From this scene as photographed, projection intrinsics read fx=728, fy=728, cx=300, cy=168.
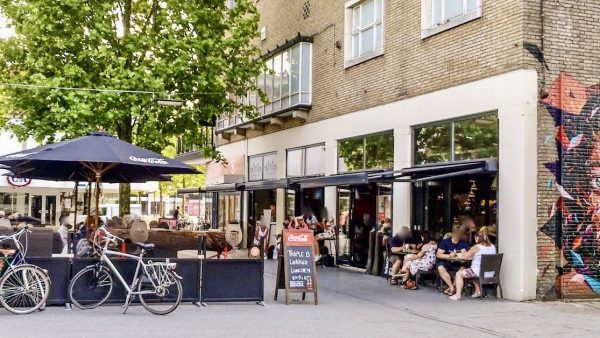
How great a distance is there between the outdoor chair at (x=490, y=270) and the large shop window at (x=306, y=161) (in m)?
8.04

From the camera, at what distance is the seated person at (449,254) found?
43.2ft

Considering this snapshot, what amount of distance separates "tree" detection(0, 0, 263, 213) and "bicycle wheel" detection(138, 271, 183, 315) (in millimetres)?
9172

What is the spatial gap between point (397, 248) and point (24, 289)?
24.7ft

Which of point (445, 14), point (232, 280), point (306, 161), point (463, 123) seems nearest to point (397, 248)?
point (463, 123)

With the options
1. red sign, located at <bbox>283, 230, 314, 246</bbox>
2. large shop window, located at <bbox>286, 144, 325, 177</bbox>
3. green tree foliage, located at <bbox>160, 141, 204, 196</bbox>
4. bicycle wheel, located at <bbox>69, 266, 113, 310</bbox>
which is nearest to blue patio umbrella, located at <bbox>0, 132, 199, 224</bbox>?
bicycle wheel, located at <bbox>69, 266, 113, 310</bbox>

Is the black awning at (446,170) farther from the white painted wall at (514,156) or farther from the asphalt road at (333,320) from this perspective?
the asphalt road at (333,320)

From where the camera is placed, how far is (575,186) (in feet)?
42.0

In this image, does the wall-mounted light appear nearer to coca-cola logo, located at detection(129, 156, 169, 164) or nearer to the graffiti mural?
coca-cola logo, located at detection(129, 156, 169, 164)

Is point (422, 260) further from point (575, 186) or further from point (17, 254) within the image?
point (17, 254)

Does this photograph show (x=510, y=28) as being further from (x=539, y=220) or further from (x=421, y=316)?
(x=421, y=316)

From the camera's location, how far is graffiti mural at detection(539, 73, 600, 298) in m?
12.7

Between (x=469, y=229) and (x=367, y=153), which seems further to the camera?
(x=367, y=153)

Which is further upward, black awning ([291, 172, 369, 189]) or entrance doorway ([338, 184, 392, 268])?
black awning ([291, 172, 369, 189])

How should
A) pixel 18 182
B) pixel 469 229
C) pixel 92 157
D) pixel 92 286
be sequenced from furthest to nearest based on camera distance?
pixel 18 182 < pixel 469 229 < pixel 92 157 < pixel 92 286
